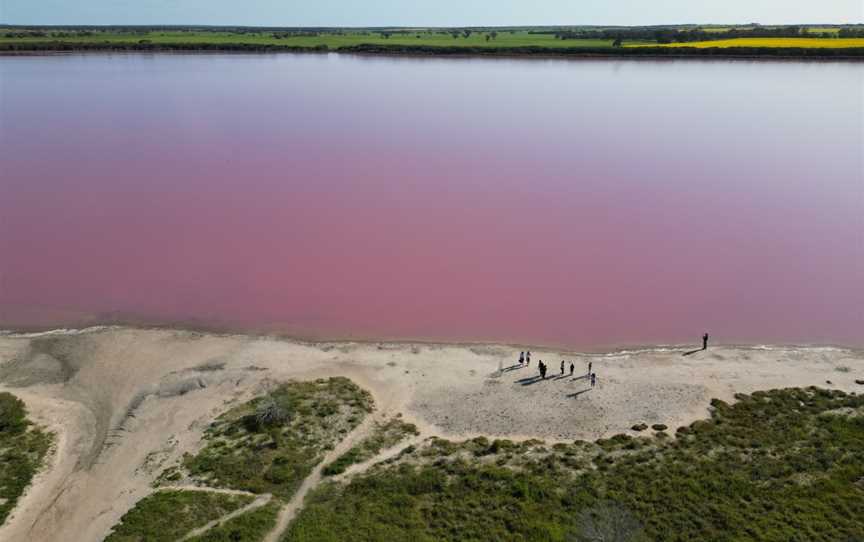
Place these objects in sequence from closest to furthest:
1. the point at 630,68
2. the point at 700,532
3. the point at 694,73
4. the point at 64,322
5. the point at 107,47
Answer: the point at 700,532 → the point at 64,322 → the point at 694,73 → the point at 630,68 → the point at 107,47

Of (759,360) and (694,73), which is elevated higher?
(694,73)

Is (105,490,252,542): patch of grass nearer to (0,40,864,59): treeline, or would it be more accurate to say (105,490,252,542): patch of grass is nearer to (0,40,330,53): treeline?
(0,40,864,59): treeline

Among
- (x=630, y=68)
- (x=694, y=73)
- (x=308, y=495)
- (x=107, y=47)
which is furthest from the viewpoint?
(x=107, y=47)

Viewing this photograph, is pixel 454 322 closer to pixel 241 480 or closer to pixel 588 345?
pixel 588 345

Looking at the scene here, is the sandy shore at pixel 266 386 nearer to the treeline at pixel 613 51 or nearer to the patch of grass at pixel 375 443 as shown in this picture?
the patch of grass at pixel 375 443

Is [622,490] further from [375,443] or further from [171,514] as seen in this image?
[171,514]

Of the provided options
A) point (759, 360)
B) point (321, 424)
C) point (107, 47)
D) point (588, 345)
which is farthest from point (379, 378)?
point (107, 47)
